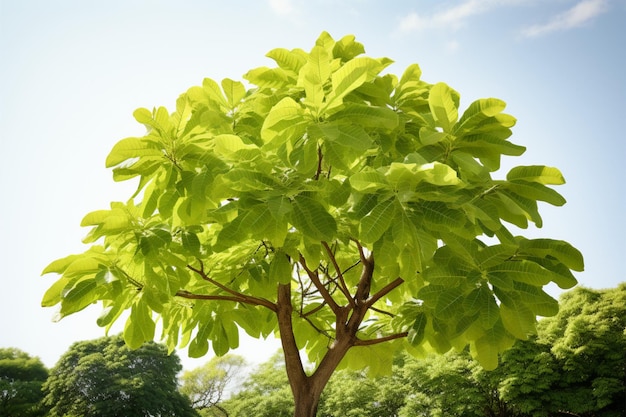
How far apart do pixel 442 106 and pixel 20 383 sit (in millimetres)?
32159

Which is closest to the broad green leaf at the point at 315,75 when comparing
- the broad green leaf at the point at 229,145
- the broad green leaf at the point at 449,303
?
the broad green leaf at the point at 229,145

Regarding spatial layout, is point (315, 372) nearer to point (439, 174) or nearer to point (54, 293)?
point (54, 293)

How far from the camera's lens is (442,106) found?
8.59 feet

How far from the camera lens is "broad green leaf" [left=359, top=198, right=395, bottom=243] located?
227 cm

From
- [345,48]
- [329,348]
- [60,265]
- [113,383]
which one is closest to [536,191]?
[345,48]

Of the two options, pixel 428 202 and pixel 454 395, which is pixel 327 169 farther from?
pixel 454 395

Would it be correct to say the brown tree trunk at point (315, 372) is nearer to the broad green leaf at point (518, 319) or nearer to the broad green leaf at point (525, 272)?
the broad green leaf at point (518, 319)

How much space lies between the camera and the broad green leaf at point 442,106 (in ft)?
8.52

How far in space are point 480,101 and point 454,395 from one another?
2148 centimetres

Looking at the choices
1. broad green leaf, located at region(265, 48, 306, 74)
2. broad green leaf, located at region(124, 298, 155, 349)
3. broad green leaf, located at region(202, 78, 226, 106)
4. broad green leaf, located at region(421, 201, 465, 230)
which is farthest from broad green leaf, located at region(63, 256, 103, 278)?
broad green leaf, located at region(421, 201, 465, 230)

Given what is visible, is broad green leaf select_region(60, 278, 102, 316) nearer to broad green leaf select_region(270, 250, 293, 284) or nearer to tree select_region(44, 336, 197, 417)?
broad green leaf select_region(270, 250, 293, 284)

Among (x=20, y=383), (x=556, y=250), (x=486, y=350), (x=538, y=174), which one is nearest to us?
(x=538, y=174)

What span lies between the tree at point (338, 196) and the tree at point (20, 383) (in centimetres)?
2888

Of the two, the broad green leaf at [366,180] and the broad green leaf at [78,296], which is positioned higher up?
the broad green leaf at [366,180]
